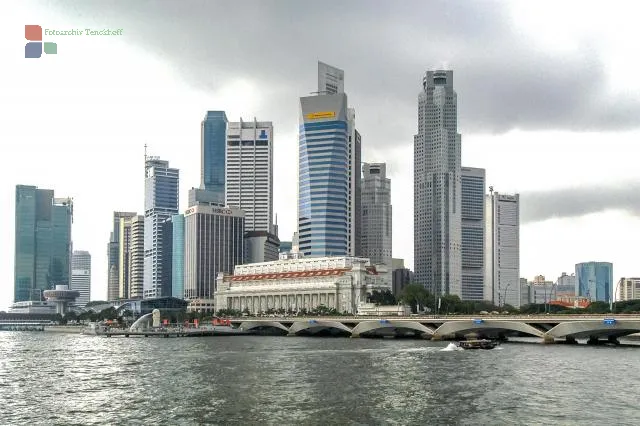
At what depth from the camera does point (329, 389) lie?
296 ft

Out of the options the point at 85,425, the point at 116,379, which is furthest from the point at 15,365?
the point at 85,425

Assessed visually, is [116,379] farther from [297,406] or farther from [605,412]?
[605,412]

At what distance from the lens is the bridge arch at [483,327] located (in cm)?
17812

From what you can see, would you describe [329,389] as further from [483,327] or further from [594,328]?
[483,327]

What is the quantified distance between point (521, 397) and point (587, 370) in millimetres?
29766

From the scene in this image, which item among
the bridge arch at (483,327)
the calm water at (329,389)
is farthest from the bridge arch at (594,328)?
the calm water at (329,389)

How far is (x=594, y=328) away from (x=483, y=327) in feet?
102

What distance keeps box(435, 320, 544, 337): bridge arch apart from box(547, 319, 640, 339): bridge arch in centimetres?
455

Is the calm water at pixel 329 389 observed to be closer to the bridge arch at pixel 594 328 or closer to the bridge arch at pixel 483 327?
the bridge arch at pixel 594 328

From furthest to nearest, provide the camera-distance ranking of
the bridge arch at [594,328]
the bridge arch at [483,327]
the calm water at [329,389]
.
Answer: the bridge arch at [483,327] < the bridge arch at [594,328] < the calm water at [329,389]

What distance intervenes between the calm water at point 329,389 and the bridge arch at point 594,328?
53.9 ft

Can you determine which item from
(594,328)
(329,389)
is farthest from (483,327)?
(329,389)

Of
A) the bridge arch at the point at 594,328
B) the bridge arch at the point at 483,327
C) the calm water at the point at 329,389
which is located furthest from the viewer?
the bridge arch at the point at 483,327

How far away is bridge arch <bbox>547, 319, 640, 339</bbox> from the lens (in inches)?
6220
